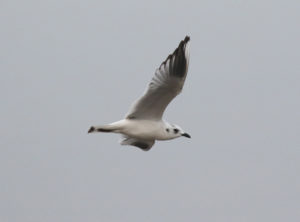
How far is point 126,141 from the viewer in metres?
12.0

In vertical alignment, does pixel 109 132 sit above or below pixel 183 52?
below

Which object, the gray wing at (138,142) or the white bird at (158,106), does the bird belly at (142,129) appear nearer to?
the white bird at (158,106)

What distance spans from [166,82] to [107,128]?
2.90 ft

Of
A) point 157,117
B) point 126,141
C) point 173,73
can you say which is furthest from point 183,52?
point 126,141

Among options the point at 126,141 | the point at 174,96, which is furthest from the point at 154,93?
the point at 126,141

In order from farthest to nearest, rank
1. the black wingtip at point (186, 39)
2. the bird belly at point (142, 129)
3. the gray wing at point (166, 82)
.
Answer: the bird belly at point (142, 129) < the gray wing at point (166, 82) < the black wingtip at point (186, 39)

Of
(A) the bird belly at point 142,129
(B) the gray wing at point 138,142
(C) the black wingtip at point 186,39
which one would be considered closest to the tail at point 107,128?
(A) the bird belly at point 142,129

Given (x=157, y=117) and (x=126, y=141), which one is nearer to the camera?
(x=157, y=117)

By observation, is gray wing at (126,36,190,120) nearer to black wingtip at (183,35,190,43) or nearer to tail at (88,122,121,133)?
black wingtip at (183,35,190,43)

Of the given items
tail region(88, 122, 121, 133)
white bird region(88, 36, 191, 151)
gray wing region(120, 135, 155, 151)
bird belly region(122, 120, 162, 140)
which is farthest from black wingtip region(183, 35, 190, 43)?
gray wing region(120, 135, 155, 151)

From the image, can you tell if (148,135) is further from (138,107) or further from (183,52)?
(183,52)

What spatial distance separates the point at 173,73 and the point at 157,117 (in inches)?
31.7

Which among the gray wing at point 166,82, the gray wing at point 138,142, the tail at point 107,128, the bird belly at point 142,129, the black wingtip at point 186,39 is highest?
the black wingtip at point 186,39

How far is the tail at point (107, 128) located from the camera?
425 inches
